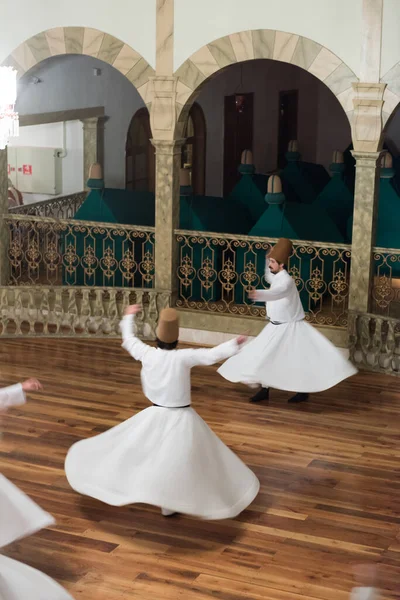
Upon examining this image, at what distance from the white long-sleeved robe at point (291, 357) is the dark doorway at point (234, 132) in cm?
666

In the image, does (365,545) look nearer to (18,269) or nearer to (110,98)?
(18,269)

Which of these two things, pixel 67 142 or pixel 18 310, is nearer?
pixel 18 310

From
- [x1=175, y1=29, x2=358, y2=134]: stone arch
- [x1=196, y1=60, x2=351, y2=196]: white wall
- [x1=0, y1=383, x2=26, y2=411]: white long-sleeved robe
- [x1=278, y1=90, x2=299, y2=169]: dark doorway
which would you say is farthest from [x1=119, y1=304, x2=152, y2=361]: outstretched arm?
[x1=278, y1=90, x2=299, y2=169]: dark doorway

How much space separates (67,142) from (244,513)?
8.30m

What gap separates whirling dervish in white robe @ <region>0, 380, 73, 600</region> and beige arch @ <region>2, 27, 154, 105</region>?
5623 mm

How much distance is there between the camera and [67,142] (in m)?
13.7

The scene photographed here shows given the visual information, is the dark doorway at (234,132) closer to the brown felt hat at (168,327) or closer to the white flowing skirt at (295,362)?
the white flowing skirt at (295,362)

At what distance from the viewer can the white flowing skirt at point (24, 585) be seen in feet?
15.3

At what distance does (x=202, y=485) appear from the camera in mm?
6137

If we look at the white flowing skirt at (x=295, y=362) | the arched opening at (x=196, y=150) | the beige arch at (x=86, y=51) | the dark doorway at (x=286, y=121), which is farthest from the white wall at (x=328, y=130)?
the white flowing skirt at (x=295, y=362)

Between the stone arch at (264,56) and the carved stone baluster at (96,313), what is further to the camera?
the carved stone baluster at (96,313)

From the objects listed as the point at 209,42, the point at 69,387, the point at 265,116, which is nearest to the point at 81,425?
the point at 69,387

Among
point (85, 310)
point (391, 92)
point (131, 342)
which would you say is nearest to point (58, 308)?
point (85, 310)

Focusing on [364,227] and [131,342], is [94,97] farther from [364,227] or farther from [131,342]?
[131,342]
